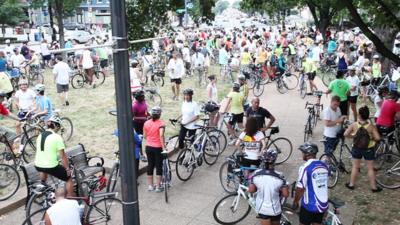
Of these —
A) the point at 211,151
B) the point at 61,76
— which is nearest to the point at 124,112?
the point at 211,151

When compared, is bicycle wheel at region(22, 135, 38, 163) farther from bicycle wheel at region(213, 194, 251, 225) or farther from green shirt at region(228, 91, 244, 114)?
bicycle wheel at region(213, 194, 251, 225)

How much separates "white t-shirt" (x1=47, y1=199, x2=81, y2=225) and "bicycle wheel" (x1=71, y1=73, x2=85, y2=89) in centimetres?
1426

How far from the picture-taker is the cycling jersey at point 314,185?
607cm

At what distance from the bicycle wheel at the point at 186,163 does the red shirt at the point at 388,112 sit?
13.8 ft

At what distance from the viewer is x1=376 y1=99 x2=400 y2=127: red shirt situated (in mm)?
9752

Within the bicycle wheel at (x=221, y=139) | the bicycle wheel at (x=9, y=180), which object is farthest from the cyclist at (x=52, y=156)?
the bicycle wheel at (x=221, y=139)

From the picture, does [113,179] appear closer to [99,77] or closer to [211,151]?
[211,151]

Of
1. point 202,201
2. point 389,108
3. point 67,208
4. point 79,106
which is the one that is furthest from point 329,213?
point 79,106

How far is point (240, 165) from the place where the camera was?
8.21 m

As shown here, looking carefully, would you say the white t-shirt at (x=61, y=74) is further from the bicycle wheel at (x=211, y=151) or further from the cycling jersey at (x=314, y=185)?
the cycling jersey at (x=314, y=185)

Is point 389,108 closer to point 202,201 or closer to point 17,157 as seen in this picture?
point 202,201

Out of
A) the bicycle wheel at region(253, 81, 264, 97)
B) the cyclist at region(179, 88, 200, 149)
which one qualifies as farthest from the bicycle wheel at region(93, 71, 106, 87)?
the cyclist at region(179, 88, 200, 149)

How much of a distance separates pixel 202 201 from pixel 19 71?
13.9 metres

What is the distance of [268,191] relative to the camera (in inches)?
241
